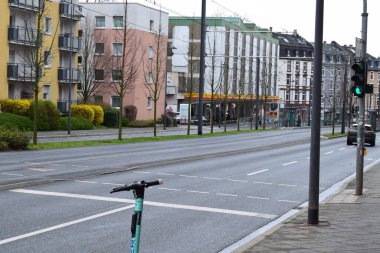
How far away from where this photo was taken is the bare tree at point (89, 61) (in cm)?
6788

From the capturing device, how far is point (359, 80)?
583 inches

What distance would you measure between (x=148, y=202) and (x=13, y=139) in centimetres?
1748

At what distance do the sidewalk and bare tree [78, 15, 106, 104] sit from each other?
54.8 metres

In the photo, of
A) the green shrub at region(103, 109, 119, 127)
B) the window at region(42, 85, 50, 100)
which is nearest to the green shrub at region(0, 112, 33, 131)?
the window at region(42, 85, 50, 100)

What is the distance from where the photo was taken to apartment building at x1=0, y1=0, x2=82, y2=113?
5191 cm

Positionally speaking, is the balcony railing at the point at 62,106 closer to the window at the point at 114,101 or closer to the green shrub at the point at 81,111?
the green shrub at the point at 81,111

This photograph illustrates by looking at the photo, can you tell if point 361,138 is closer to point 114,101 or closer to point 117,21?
point 117,21

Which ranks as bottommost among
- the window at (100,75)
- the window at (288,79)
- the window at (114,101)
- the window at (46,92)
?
the window at (114,101)

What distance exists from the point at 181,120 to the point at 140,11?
666 inches

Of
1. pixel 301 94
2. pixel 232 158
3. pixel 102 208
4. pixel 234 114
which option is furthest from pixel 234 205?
pixel 301 94

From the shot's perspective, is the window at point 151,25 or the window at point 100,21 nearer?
the window at point 100,21

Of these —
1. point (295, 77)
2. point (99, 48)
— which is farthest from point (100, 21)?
point (295, 77)

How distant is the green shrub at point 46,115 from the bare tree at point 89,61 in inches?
534

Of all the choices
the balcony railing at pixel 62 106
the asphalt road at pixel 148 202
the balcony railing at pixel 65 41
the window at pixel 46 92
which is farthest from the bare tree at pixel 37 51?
the asphalt road at pixel 148 202
